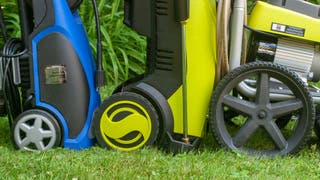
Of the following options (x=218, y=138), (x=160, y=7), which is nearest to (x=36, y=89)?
(x=160, y=7)

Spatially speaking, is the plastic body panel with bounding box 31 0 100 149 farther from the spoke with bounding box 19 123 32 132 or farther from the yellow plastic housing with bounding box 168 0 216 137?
the yellow plastic housing with bounding box 168 0 216 137

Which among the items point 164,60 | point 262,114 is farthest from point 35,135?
point 262,114

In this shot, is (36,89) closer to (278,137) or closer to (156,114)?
(156,114)

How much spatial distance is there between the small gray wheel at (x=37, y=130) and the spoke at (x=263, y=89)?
107cm

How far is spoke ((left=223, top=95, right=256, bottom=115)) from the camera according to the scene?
10.8 ft

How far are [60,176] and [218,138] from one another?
2.86 feet

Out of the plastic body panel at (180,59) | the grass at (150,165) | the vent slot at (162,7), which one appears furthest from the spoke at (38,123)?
the vent slot at (162,7)

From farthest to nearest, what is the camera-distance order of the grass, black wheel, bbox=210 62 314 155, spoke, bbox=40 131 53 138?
spoke, bbox=40 131 53 138 < black wheel, bbox=210 62 314 155 < the grass

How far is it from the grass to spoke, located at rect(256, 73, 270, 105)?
300 mm

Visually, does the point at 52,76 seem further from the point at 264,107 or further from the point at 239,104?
the point at 264,107

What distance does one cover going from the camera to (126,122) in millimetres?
3346

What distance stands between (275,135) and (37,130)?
4.10 ft

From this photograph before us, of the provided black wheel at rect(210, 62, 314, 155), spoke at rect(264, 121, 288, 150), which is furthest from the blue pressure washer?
spoke at rect(264, 121, 288, 150)

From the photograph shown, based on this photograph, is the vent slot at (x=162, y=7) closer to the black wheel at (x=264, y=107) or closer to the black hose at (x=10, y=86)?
the black wheel at (x=264, y=107)
